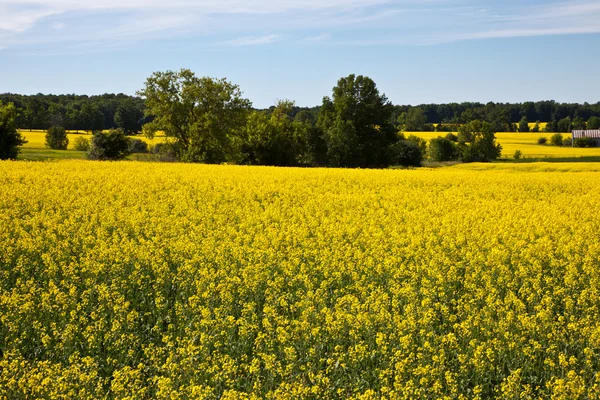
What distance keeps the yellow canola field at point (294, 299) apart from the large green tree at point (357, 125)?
39739 mm

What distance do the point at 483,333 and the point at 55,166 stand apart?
84.2 ft

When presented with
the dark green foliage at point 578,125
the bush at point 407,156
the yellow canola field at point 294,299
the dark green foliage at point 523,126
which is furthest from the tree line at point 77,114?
the dark green foliage at point 578,125

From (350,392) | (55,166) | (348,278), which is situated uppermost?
(55,166)

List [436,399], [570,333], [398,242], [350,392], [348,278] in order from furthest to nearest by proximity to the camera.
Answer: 1. [398,242]
2. [348,278]
3. [570,333]
4. [350,392]
5. [436,399]

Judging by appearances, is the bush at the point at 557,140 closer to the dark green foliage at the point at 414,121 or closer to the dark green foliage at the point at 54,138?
the dark green foliage at the point at 414,121

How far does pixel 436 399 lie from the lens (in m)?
6.25

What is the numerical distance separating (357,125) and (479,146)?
27751mm

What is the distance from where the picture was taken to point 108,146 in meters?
46.2

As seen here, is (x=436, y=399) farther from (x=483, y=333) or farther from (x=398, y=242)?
(x=398, y=242)

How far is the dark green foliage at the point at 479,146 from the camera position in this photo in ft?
264

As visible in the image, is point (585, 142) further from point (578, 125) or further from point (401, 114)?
point (401, 114)

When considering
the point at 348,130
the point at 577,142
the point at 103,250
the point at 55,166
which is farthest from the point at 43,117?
the point at 103,250

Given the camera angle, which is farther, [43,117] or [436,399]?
[43,117]

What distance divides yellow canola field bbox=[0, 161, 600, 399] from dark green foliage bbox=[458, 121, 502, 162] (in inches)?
2523
